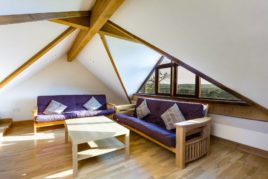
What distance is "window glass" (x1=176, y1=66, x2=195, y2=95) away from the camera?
9.98ft

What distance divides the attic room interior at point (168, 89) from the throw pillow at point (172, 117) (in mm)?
18

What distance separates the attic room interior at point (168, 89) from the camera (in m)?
1.31

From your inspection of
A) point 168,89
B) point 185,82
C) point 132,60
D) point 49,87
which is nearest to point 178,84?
point 185,82

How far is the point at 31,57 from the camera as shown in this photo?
260 cm

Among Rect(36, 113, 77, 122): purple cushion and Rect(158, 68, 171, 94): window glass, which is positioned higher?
Rect(158, 68, 171, 94): window glass

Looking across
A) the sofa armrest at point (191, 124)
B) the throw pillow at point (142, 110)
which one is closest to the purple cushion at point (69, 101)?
the throw pillow at point (142, 110)

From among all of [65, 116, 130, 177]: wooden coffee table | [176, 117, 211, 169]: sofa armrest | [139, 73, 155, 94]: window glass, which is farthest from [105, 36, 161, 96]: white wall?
[176, 117, 211, 169]: sofa armrest

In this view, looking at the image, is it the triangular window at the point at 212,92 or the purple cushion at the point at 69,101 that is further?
the purple cushion at the point at 69,101

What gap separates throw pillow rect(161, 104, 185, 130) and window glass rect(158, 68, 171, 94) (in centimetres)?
103

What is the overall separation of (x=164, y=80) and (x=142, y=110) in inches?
41.0

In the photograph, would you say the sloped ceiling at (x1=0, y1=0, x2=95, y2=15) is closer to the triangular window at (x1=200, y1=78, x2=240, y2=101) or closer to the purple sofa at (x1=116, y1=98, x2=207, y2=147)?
the purple sofa at (x1=116, y1=98, x2=207, y2=147)

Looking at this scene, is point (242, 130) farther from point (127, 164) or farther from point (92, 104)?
point (92, 104)

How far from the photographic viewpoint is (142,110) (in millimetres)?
3314

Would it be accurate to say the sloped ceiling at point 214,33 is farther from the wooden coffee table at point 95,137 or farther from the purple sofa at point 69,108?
the purple sofa at point 69,108
